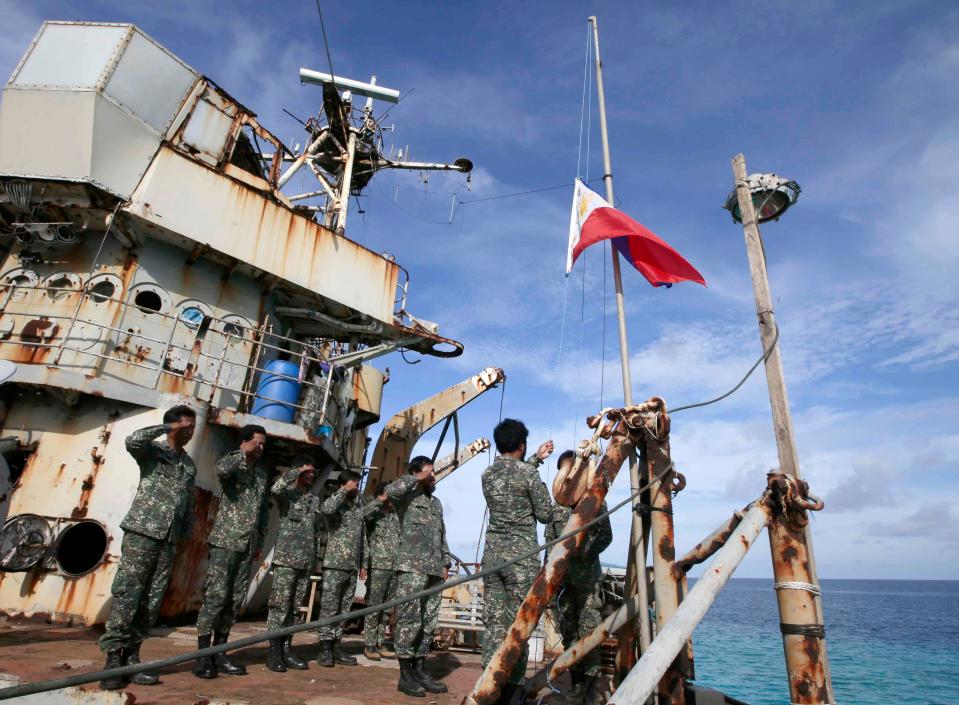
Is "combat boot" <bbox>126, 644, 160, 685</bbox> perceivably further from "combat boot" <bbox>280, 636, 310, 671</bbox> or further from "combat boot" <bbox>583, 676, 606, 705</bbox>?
"combat boot" <bbox>583, 676, 606, 705</bbox>

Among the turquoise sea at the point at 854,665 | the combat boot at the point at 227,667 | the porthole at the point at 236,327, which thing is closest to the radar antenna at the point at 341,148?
the porthole at the point at 236,327

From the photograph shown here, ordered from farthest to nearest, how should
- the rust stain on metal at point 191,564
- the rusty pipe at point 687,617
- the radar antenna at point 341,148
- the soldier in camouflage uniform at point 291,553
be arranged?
the radar antenna at point 341,148
the rust stain on metal at point 191,564
the soldier in camouflage uniform at point 291,553
the rusty pipe at point 687,617

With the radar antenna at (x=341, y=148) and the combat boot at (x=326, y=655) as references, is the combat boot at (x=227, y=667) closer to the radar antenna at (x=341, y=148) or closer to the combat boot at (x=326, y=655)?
the combat boot at (x=326, y=655)

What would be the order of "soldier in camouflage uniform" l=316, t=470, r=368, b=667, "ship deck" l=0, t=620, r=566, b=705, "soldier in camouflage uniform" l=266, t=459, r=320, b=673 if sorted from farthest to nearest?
1. "soldier in camouflage uniform" l=316, t=470, r=368, b=667
2. "soldier in camouflage uniform" l=266, t=459, r=320, b=673
3. "ship deck" l=0, t=620, r=566, b=705

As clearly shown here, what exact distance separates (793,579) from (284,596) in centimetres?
421

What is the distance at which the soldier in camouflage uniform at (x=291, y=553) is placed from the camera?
5.06m

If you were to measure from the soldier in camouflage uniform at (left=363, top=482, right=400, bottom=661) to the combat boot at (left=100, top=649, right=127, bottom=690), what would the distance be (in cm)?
245

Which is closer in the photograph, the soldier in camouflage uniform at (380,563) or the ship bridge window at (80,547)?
the soldier in camouflage uniform at (380,563)

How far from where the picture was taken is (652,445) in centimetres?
380

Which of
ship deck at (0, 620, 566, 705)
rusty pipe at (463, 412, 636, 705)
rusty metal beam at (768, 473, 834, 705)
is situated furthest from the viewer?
ship deck at (0, 620, 566, 705)

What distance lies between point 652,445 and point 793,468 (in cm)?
85

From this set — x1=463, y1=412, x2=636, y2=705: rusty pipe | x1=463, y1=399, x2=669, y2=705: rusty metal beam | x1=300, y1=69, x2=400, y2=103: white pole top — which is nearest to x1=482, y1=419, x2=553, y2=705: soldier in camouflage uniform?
x1=463, y1=399, x2=669, y2=705: rusty metal beam

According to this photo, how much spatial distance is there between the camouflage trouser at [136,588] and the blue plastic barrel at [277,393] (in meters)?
3.75

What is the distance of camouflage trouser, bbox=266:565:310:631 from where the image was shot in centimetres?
507
